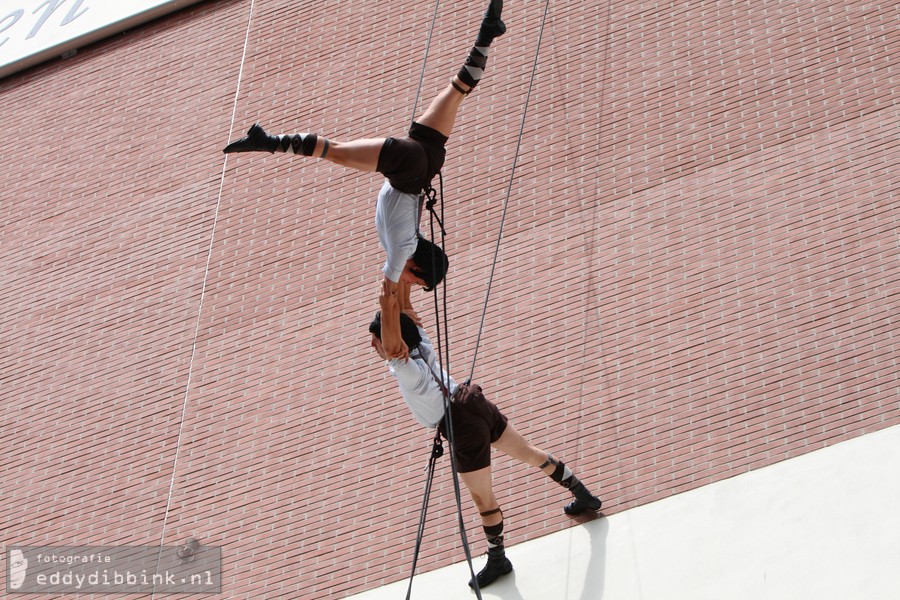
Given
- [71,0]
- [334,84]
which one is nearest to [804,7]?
[334,84]

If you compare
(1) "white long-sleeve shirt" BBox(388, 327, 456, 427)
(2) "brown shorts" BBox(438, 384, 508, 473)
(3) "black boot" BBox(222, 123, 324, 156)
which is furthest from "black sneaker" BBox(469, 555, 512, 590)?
(3) "black boot" BBox(222, 123, 324, 156)

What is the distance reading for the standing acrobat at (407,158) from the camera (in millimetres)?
5199

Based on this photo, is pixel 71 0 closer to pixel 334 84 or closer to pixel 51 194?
pixel 51 194

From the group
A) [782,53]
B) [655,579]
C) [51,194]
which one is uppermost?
[51,194]

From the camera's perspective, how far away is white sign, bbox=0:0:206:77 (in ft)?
37.0

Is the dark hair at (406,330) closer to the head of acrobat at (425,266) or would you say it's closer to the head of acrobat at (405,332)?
the head of acrobat at (405,332)

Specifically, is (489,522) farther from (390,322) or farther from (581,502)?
(390,322)

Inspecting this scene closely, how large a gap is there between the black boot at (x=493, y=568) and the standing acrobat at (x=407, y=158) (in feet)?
4.26

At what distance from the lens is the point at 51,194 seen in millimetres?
10102

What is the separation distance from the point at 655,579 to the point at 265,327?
12.2 feet

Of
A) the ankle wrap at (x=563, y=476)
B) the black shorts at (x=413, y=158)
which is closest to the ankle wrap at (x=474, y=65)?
the black shorts at (x=413, y=158)

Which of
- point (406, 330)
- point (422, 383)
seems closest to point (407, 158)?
point (406, 330)

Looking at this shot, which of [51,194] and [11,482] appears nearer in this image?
[11,482]

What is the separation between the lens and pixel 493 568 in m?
6.04
